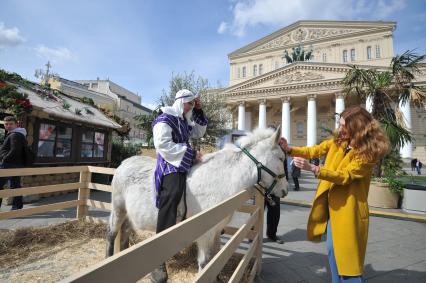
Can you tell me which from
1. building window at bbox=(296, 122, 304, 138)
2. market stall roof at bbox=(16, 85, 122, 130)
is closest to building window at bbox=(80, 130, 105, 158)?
market stall roof at bbox=(16, 85, 122, 130)

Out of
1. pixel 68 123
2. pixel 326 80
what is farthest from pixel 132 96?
pixel 68 123

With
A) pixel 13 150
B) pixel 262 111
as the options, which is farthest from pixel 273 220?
pixel 262 111

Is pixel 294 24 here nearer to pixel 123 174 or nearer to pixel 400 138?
pixel 400 138

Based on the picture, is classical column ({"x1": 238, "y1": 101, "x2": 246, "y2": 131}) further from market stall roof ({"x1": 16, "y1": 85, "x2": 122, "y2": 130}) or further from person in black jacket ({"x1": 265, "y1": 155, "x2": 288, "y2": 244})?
person in black jacket ({"x1": 265, "y1": 155, "x2": 288, "y2": 244})

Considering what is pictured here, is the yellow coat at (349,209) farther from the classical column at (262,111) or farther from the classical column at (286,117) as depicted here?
the classical column at (262,111)

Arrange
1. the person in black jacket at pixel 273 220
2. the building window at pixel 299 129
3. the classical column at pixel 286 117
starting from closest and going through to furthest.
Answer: the person in black jacket at pixel 273 220 → the classical column at pixel 286 117 → the building window at pixel 299 129

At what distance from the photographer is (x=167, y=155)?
243 cm

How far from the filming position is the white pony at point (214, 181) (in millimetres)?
2420

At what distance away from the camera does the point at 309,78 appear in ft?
126

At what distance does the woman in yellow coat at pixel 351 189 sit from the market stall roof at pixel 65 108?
7.76 metres

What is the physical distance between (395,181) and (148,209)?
30.5 feet

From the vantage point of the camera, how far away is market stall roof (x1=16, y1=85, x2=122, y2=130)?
23.9 ft

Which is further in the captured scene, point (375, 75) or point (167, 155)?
point (375, 75)

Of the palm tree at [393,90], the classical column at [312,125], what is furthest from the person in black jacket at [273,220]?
the classical column at [312,125]
